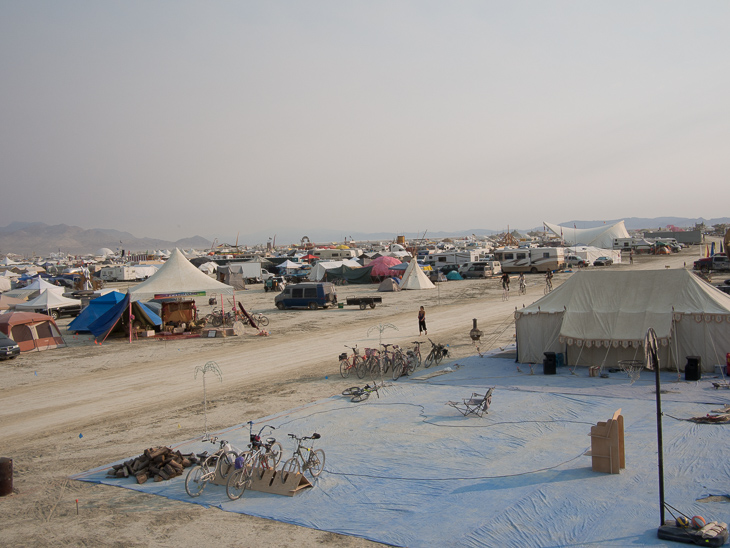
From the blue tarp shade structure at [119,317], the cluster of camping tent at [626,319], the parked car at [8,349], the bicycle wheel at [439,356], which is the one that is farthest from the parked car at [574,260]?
the parked car at [8,349]

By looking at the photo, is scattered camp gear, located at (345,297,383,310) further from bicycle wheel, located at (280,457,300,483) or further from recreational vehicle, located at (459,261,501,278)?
bicycle wheel, located at (280,457,300,483)

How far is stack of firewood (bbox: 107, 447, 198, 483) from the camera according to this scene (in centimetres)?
1042

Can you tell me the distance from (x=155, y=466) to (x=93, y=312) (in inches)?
876

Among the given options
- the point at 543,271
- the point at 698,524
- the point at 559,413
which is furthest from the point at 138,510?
the point at 543,271

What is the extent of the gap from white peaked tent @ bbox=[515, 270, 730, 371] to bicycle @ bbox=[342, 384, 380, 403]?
5.56 metres

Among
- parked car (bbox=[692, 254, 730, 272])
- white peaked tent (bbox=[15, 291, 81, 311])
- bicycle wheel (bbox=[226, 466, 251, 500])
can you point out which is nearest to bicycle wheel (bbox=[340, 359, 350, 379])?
bicycle wheel (bbox=[226, 466, 251, 500])

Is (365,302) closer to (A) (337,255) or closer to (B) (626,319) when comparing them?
(B) (626,319)

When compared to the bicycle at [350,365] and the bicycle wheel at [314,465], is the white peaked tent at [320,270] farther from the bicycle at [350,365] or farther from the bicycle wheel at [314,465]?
the bicycle wheel at [314,465]

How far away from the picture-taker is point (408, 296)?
4334 centimetres

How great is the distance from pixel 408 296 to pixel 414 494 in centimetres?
3422

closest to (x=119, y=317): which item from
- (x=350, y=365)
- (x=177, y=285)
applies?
(x=177, y=285)

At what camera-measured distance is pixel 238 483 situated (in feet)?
31.8

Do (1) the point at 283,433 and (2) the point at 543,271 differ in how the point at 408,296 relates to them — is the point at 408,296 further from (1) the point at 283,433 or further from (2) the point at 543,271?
(1) the point at 283,433

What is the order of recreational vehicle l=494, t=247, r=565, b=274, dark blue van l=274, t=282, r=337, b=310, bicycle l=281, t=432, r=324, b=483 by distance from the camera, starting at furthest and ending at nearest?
1. recreational vehicle l=494, t=247, r=565, b=274
2. dark blue van l=274, t=282, r=337, b=310
3. bicycle l=281, t=432, r=324, b=483
